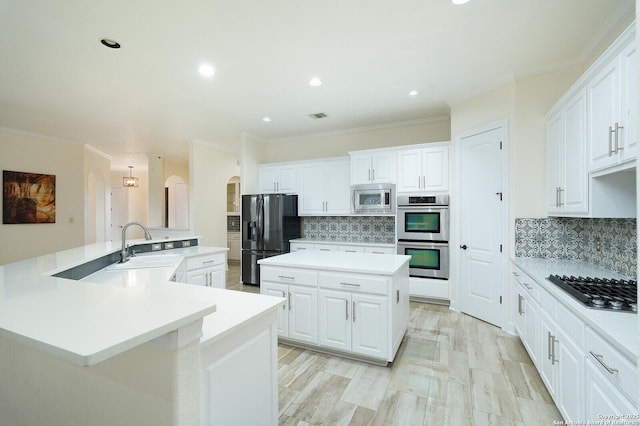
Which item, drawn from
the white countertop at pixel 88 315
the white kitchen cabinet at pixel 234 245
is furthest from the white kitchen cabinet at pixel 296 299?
the white kitchen cabinet at pixel 234 245

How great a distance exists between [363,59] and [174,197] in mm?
8351

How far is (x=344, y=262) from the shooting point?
2.63 meters

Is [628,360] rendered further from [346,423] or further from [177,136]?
[177,136]

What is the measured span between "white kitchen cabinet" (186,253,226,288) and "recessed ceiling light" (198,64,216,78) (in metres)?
1.94

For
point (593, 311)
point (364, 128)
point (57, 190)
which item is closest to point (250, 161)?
point (364, 128)

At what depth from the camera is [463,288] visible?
367cm

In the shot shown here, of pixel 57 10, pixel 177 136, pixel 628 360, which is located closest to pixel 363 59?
pixel 57 10

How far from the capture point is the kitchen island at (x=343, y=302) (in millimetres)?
2346

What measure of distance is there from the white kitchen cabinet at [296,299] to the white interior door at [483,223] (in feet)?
6.91

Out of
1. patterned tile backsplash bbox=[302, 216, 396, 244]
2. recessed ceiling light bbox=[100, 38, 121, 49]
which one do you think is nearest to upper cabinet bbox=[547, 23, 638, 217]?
patterned tile backsplash bbox=[302, 216, 396, 244]

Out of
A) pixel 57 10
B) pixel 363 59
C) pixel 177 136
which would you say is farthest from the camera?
pixel 177 136

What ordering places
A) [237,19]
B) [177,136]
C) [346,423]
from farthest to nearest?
[177,136] < [237,19] < [346,423]

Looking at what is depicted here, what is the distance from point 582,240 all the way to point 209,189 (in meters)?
6.08

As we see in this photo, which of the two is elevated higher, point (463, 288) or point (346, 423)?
point (463, 288)
